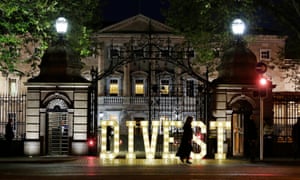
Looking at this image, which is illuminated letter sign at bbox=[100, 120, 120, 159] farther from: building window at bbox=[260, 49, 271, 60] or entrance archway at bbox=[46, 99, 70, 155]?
building window at bbox=[260, 49, 271, 60]

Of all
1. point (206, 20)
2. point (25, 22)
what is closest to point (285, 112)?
point (25, 22)

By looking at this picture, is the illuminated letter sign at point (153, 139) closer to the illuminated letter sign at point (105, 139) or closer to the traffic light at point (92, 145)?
the illuminated letter sign at point (105, 139)

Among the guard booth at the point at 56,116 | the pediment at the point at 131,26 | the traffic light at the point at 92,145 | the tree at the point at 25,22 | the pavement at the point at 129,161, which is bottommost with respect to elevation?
the pavement at the point at 129,161

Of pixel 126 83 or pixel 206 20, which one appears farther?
pixel 126 83

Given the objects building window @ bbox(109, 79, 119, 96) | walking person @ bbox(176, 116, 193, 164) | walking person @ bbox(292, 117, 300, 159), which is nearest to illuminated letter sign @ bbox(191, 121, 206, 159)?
walking person @ bbox(176, 116, 193, 164)

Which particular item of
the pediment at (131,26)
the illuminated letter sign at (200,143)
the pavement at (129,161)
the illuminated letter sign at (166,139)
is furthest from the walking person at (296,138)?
the pediment at (131,26)

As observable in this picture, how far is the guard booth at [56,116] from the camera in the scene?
29.8 m

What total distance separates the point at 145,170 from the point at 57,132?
777 cm

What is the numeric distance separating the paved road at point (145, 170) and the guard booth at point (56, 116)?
1491 mm

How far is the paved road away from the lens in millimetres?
20953

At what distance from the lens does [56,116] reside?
98.9 feet

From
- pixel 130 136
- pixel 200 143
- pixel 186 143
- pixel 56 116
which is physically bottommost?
pixel 200 143

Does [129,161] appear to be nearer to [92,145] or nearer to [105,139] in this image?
[105,139]

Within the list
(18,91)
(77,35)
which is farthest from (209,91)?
(18,91)
